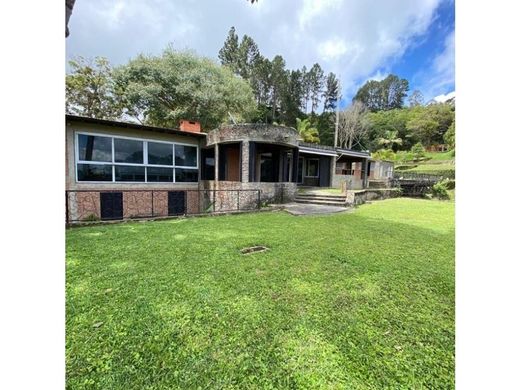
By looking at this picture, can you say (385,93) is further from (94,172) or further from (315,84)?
(94,172)

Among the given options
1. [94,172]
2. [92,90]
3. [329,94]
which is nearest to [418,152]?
[329,94]

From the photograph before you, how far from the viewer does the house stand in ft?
28.5

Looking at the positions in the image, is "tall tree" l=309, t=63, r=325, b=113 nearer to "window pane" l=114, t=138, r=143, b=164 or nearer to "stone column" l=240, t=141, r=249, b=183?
"stone column" l=240, t=141, r=249, b=183

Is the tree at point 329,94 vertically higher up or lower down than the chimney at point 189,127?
higher up

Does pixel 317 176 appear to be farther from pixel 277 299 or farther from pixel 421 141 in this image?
pixel 421 141

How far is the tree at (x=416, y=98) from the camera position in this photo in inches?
1911

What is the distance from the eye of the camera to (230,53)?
2970 cm

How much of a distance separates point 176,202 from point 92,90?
1553 cm

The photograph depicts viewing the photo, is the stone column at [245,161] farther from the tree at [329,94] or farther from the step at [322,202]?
the tree at [329,94]

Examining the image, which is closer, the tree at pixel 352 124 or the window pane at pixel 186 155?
the window pane at pixel 186 155

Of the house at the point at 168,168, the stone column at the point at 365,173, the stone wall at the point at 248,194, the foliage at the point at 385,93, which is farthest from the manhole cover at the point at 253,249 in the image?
the foliage at the point at 385,93

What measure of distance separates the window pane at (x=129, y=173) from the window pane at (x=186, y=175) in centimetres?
160
